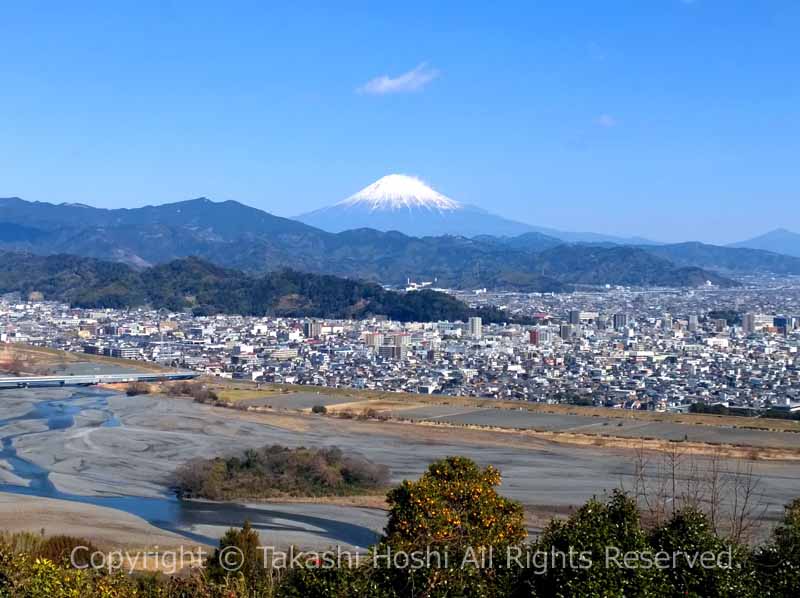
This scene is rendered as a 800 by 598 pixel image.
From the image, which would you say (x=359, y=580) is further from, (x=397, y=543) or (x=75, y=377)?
(x=75, y=377)

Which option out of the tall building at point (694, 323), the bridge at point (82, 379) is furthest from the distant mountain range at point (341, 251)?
the bridge at point (82, 379)

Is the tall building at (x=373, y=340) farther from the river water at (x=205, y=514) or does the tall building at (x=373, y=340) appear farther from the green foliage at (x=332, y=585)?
the green foliage at (x=332, y=585)

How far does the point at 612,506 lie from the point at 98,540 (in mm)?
8125

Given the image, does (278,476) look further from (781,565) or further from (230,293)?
(230,293)

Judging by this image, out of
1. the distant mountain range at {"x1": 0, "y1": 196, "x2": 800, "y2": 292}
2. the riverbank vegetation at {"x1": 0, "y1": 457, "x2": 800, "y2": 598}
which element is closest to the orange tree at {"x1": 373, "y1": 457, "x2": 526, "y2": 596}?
the riverbank vegetation at {"x1": 0, "y1": 457, "x2": 800, "y2": 598}

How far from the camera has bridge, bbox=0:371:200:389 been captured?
112 ft

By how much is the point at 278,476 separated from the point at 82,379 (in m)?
19.4

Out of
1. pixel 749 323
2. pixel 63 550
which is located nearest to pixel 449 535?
pixel 63 550

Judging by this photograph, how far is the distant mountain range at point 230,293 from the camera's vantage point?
214 ft

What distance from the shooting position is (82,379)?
35.2m

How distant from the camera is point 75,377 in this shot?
35.3 metres

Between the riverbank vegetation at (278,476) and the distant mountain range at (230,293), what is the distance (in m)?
42.8

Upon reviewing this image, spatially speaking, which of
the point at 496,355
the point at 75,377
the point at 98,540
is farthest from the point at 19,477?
the point at 496,355

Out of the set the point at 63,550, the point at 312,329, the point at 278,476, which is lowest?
the point at 278,476
